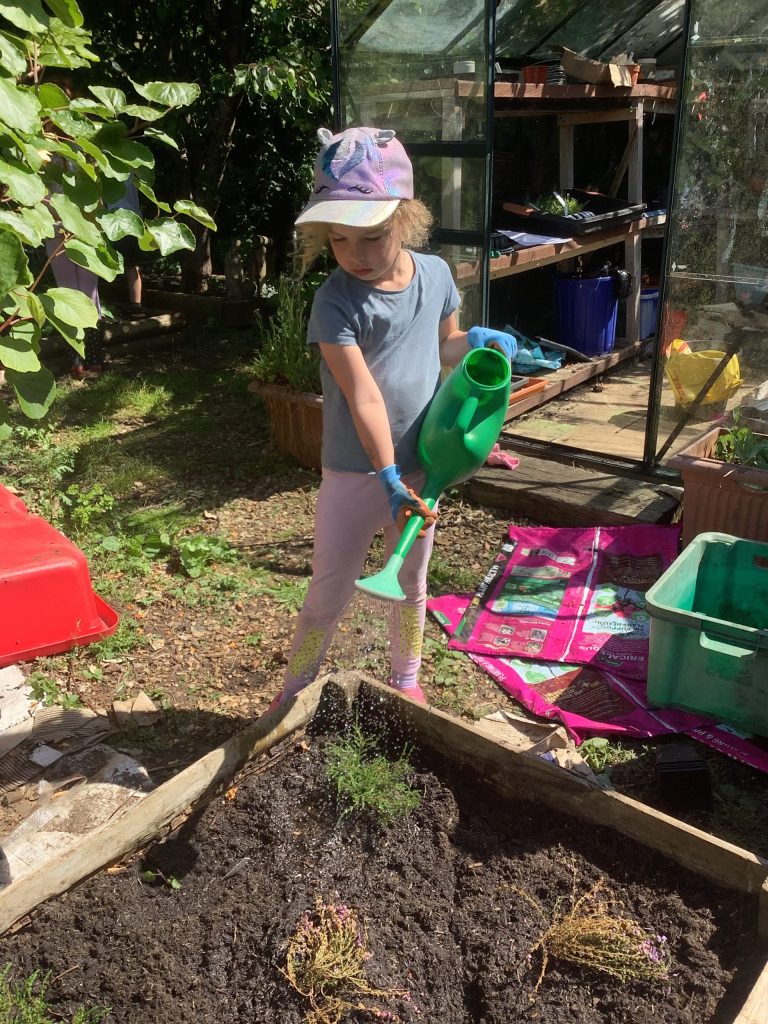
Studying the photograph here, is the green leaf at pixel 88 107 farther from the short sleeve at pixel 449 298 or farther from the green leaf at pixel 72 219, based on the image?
the short sleeve at pixel 449 298

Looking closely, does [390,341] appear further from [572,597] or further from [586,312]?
[586,312]

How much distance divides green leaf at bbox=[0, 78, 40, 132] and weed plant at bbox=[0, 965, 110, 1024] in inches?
55.6

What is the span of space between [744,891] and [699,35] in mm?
3267

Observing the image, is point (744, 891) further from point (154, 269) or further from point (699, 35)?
point (154, 269)

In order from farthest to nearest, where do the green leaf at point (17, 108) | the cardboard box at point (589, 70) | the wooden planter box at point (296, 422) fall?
the cardboard box at point (589, 70), the wooden planter box at point (296, 422), the green leaf at point (17, 108)

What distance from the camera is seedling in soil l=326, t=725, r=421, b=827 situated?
6.36ft

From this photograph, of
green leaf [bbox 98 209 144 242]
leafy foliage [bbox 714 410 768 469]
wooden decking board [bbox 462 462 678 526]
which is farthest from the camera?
Answer: wooden decking board [bbox 462 462 678 526]

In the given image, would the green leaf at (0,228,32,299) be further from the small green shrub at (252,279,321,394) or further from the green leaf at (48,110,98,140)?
the small green shrub at (252,279,321,394)

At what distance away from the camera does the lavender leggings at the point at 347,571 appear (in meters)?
2.18

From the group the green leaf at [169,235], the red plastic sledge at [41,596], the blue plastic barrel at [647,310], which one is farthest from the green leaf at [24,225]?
the blue plastic barrel at [647,310]

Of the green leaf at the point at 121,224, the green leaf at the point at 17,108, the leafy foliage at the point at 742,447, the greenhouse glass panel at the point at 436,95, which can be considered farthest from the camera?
the greenhouse glass panel at the point at 436,95

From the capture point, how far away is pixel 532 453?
4.56 metres

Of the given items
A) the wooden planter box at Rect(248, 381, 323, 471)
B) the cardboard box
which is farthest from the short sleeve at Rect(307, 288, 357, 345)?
the cardboard box

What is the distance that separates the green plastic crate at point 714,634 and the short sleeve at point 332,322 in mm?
1224
